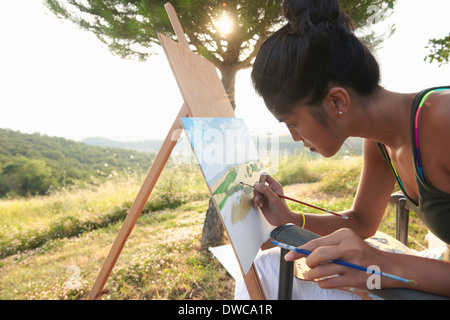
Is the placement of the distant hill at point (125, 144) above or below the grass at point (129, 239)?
above

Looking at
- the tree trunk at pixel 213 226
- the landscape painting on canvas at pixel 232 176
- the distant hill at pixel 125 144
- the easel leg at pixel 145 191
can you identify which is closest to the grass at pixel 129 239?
the tree trunk at pixel 213 226

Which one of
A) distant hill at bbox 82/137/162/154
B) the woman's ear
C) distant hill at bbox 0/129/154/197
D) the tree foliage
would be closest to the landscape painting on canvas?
the woman's ear

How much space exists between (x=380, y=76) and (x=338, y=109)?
0.23 m

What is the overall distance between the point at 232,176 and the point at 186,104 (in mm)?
324

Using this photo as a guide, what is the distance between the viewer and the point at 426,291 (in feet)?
2.36

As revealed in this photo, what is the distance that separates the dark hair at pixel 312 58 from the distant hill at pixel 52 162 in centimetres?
431

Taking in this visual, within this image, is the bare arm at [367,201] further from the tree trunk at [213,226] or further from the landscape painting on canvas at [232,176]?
the tree trunk at [213,226]

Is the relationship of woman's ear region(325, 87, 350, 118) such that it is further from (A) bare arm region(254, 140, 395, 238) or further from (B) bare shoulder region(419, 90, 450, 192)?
(A) bare arm region(254, 140, 395, 238)

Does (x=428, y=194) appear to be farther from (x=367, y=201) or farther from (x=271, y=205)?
(x=271, y=205)

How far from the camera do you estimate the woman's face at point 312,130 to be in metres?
0.96

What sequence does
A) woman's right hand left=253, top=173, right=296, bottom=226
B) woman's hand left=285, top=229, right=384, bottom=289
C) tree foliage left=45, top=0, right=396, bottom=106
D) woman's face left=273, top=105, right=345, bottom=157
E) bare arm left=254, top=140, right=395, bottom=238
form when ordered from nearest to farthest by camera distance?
1. woman's hand left=285, top=229, right=384, bottom=289
2. woman's face left=273, top=105, right=345, bottom=157
3. woman's right hand left=253, top=173, right=296, bottom=226
4. bare arm left=254, top=140, right=395, bottom=238
5. tree foliage left=45, top=0, right=396, bottom=106

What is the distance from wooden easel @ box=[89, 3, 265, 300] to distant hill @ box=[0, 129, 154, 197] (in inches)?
142

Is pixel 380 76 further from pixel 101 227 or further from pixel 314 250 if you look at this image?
pixel 101 227

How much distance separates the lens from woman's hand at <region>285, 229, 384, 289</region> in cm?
67
